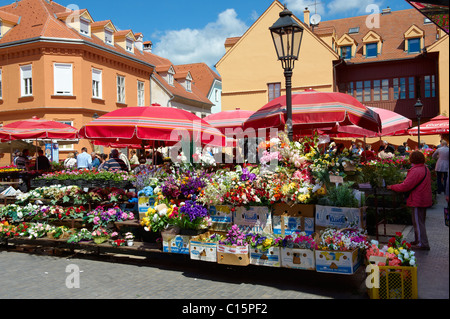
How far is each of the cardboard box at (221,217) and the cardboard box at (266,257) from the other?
0.79 metres

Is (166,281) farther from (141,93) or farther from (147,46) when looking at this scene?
(147,46)

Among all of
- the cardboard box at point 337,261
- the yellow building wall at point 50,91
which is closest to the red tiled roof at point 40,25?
the yellow building wall at point 50,91

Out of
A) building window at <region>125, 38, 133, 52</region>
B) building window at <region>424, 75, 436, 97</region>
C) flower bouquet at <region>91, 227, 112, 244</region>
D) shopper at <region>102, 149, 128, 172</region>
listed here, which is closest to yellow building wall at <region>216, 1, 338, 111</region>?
building window at <region>125, 38, 133, 52</region>

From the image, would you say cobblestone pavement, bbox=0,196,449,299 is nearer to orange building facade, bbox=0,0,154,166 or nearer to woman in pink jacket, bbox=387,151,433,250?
woman in pink jacket, bbox=387,151,433,250

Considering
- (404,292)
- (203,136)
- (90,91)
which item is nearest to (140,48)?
(90,91)

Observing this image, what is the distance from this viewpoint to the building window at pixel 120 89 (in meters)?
29.3

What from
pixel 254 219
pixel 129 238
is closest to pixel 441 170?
pixel 254 219

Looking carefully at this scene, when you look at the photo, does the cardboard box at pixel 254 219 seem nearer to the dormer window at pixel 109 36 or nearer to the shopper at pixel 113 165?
the shopper at pixel 113 165

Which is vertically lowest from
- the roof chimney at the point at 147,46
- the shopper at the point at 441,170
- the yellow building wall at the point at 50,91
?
the shopper at the point at 441,170

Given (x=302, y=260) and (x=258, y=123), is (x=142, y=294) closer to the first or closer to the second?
(x=302, y=260)

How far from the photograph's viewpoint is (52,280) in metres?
6.03

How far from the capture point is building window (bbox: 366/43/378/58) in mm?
33219

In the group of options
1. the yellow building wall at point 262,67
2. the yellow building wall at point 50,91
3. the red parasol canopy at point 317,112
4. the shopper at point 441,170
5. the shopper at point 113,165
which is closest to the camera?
the red parasol canopy at point 317,112

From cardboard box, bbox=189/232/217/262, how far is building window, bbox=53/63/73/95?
2161 cm
